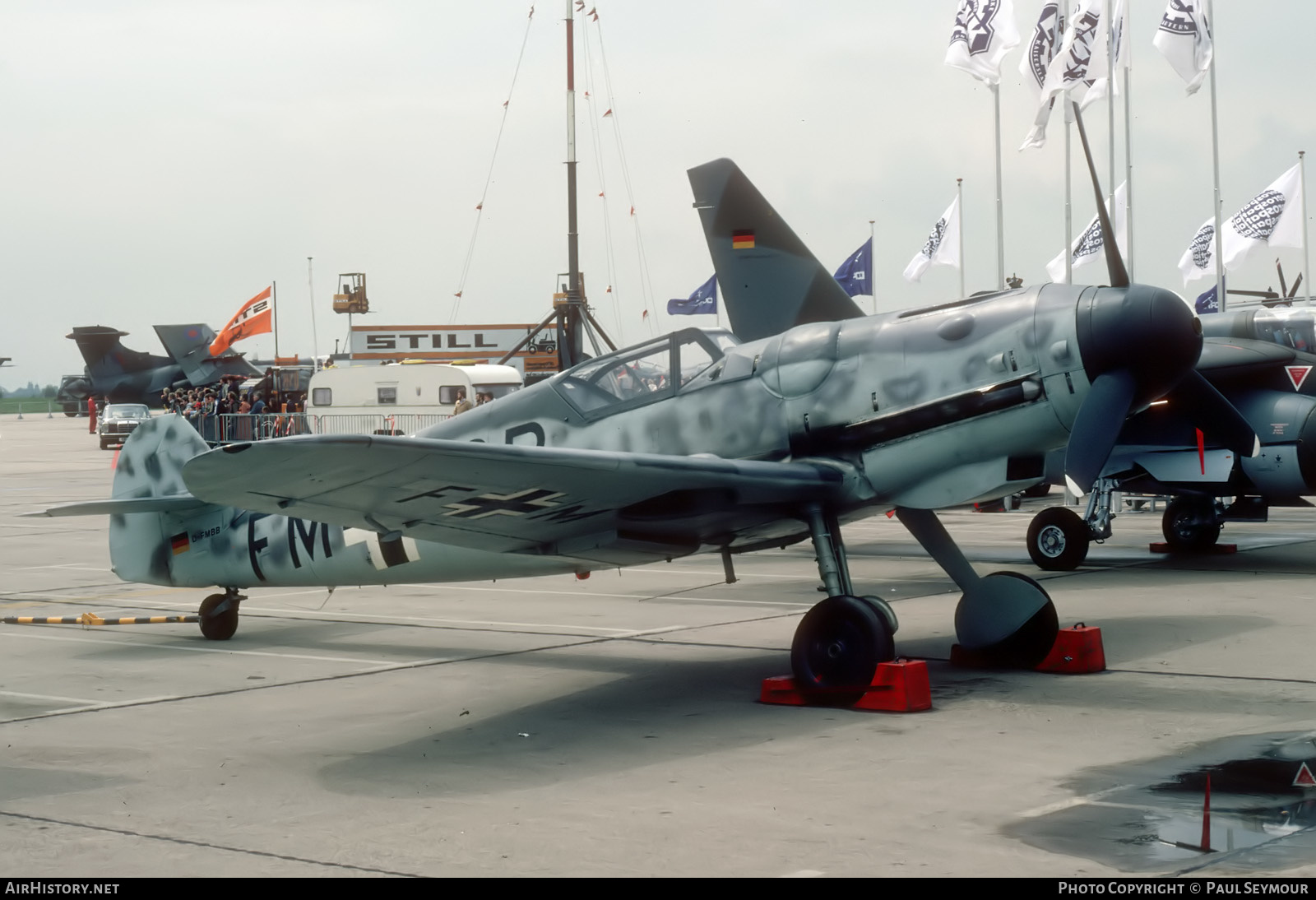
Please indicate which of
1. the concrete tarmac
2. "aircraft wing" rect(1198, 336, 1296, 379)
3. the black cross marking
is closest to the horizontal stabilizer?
the concrete tarmac

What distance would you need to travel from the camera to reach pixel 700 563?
17.0 m

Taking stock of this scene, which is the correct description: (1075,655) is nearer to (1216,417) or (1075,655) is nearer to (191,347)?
(1216,417)

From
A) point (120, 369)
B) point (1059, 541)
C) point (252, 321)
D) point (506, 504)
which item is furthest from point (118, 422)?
point (506, 504)

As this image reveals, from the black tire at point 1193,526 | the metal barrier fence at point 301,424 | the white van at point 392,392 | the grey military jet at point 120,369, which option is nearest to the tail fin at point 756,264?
the black tire at point 1193,526

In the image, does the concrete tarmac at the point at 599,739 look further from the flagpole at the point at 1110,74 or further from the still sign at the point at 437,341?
the still sign at the point at 437,341

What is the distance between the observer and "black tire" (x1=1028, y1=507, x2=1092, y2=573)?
587 inches

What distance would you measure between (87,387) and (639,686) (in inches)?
3335

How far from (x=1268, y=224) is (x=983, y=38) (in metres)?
8.24

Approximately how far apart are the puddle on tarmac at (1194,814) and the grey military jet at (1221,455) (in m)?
7.49

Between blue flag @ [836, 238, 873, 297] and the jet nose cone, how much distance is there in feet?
99.3

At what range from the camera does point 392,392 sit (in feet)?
124

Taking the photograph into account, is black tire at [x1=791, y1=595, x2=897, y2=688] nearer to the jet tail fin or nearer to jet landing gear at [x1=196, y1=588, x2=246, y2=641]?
jet landing gear at [x1=196, y1=588, x2=246, y2=641]

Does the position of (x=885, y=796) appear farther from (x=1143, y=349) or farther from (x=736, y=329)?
(x=736, y=329)

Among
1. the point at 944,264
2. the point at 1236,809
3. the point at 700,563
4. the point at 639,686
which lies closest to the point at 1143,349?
the point at 1236,809
